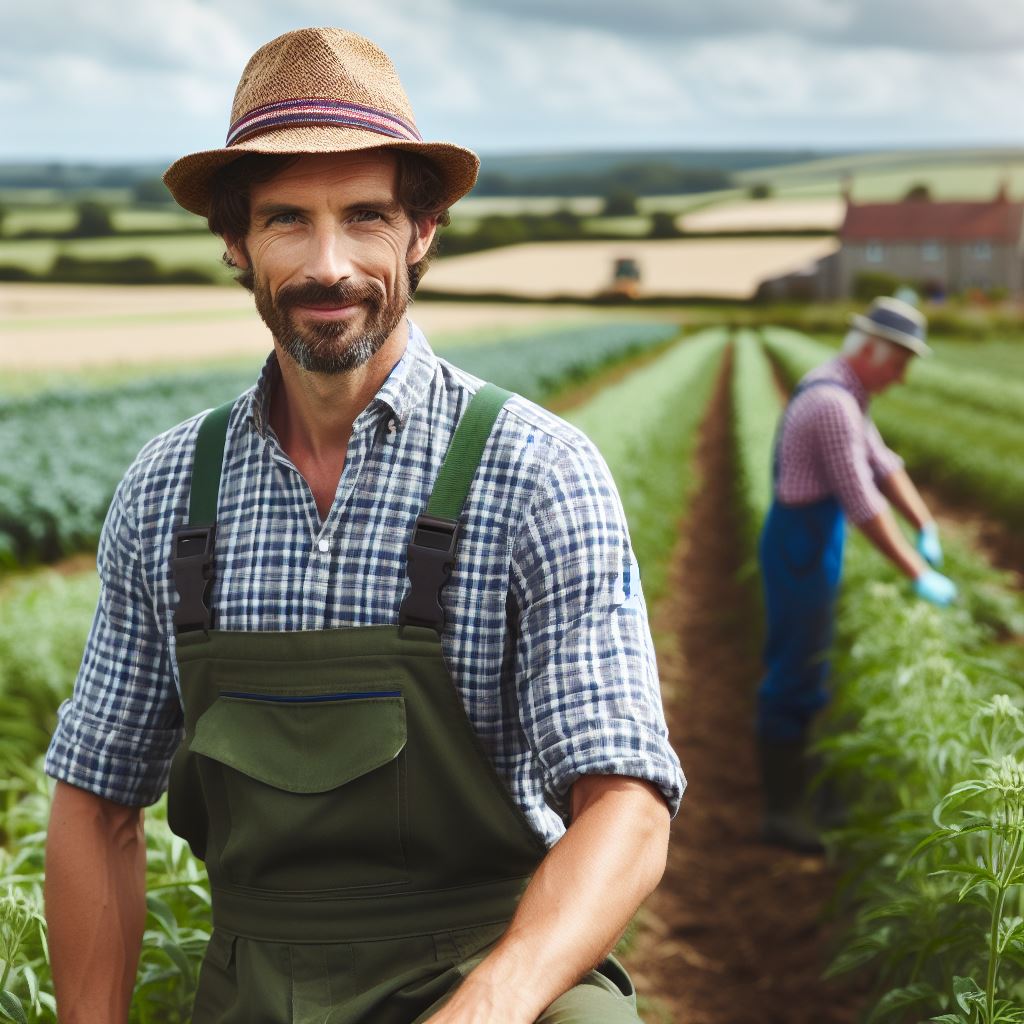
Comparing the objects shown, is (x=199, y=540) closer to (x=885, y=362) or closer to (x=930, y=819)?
(x=930, y=819)

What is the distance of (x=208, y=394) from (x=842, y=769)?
14846 mm

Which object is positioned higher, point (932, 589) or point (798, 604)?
point (932, 589)

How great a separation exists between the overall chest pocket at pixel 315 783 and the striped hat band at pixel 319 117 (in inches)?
35.6

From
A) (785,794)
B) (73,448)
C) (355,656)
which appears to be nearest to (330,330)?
(355,656)

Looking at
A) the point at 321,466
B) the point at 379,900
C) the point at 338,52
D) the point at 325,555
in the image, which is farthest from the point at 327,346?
the point at 379,900

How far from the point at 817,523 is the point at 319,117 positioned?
3.48 meters

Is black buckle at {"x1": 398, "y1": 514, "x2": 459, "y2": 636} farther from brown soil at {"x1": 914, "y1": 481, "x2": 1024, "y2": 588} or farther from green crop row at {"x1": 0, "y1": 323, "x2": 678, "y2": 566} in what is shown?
brown soil at {"x1": 914, "y1": 481, "x2": 1024, "y2": 588}

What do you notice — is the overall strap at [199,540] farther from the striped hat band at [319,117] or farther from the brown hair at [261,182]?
the striped hat band at [319,117]

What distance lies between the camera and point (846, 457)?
4.71m

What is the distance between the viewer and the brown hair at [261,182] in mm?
1972

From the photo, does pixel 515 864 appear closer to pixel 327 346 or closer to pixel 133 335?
pixel 327 346

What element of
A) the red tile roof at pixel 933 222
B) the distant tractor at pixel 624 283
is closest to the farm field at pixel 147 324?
the distant tractor at pixel 624 283

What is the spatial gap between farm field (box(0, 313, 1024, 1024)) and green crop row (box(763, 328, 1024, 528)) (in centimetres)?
122

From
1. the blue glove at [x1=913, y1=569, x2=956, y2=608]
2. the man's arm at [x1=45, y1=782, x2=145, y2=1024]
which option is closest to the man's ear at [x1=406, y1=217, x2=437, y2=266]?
the man's arm at [x1=45, y1=782, x2=145, y2=1024]
